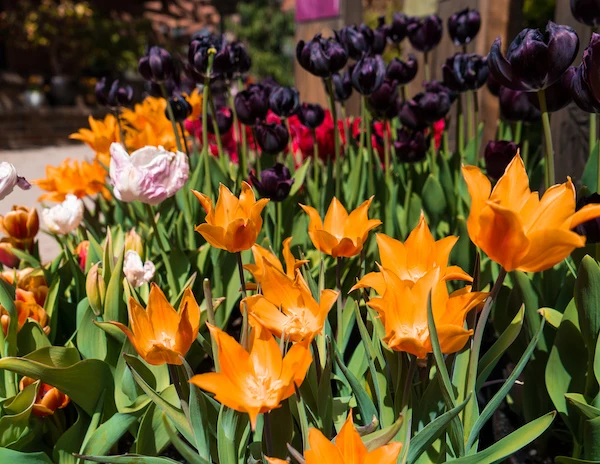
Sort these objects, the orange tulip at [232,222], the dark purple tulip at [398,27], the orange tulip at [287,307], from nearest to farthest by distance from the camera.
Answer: the orange tulip at [287,307]
the orange tulip at [232,222]
the dark purple tulip at [398,27]

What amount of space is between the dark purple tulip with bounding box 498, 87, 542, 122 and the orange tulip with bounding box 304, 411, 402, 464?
1.17 meters

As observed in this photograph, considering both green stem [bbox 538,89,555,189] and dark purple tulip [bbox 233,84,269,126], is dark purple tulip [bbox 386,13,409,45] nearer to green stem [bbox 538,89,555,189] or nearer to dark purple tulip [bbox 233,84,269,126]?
dark purple tulip [bbox 233,84,269,126]

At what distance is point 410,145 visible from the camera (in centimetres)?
170

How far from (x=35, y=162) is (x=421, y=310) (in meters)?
7.62

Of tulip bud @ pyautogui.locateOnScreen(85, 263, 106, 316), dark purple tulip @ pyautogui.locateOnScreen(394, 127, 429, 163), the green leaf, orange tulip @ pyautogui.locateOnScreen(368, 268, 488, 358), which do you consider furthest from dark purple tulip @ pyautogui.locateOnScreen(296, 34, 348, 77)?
the green leaf

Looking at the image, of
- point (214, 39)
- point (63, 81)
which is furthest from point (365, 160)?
point (63, 81)

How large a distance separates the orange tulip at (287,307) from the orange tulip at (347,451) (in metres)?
0.12

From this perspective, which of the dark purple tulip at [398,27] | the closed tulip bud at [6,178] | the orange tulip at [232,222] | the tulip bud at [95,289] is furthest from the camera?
the dark purple tulip at [398,27]

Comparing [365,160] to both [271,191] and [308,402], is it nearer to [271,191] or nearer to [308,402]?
[271,191]

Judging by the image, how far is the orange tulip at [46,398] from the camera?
3.60ft

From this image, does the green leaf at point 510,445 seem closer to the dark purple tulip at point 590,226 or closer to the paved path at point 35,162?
the dark purple tulip at point 590,226

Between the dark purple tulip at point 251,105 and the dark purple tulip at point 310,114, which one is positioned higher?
the dark purple tulip at point 251,105

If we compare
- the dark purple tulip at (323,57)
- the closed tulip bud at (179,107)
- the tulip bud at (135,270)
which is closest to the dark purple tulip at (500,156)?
the dark purple tulip at (323,57)

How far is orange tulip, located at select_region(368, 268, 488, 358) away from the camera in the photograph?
75 cm
